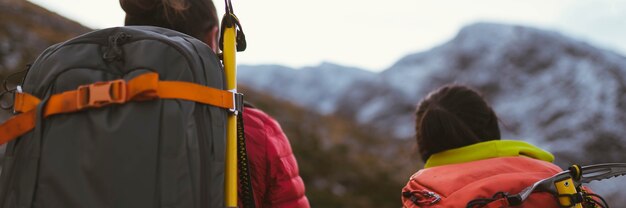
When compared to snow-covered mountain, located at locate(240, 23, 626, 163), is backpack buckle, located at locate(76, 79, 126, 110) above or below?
above

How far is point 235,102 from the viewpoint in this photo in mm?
1811

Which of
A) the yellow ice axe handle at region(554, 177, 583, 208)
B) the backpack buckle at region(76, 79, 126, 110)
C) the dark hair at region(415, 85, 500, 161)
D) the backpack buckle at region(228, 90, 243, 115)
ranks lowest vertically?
the yellow ice axe handle at region(554, 177, 583, 208)

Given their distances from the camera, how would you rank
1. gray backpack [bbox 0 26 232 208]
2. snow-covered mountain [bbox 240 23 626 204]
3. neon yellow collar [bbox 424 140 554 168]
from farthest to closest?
1. snow-covered mountain [bbox 240 23 626 204]
2. neon yellow collar [bbox 424 140 554 168]
3. gray backpack [bbox 0 26 232 208]

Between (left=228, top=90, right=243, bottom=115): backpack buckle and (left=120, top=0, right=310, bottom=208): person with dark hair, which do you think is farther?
(left=120, top=0, right=310, bottom=208): person with dark hair

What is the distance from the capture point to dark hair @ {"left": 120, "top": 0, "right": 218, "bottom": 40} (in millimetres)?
2055

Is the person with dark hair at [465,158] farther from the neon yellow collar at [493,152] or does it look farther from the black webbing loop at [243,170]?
the black webbing loop at [243,170]

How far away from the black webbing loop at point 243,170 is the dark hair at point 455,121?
2.92ft

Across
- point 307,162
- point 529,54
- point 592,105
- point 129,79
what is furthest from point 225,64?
point 529,54

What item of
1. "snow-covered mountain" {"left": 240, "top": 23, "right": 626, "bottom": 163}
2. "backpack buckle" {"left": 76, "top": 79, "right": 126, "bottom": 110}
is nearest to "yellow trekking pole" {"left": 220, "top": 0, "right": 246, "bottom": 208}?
"backpack buckle" {"left": 76, "top": 79, "right": 126, "bottom": 110}

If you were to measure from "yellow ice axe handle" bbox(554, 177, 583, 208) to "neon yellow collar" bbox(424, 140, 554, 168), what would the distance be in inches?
10.3

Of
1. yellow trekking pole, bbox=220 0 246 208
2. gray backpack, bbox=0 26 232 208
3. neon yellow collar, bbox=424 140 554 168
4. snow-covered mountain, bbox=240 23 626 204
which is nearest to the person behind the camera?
gray backpack, bbox=0 26 232 208

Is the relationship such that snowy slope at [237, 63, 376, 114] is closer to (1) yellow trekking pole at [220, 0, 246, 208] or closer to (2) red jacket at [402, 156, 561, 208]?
(2) red jacket at [402, 156, 561, 208]

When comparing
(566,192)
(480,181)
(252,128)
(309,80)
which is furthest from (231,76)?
(309,80)

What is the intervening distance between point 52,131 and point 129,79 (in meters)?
0.29
